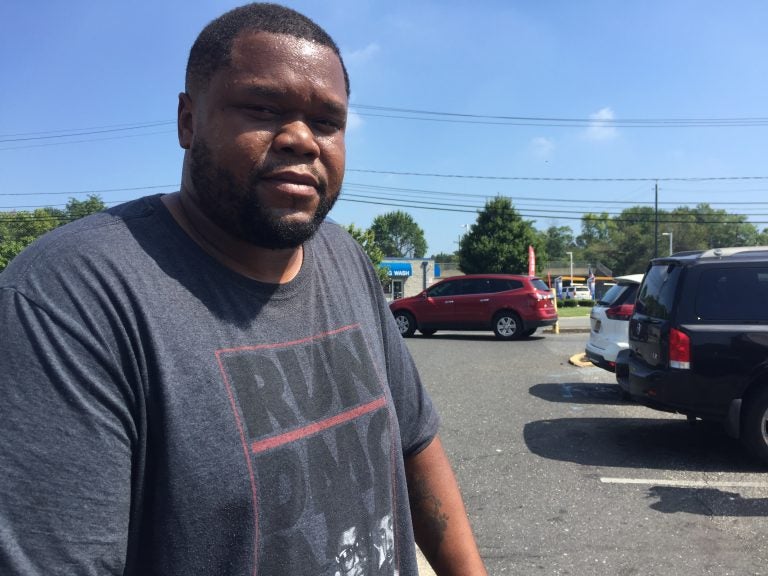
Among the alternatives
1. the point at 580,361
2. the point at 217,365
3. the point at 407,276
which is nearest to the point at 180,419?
the point at 217,365

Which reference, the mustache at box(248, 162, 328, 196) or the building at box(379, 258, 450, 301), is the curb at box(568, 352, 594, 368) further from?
the building at box(379, 258, 450, 301)

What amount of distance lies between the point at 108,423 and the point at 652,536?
389 centimetres

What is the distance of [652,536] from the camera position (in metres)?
3.93

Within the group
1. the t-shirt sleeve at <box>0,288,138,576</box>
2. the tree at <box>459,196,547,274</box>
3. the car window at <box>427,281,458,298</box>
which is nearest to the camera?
the t-shirt sleeve at <box>0,288,138,576</box>

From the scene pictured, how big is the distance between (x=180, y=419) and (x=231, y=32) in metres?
0.73

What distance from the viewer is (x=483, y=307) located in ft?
53.7

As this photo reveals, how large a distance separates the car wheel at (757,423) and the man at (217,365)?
4863mm

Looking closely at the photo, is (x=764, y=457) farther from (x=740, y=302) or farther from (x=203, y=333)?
(x=203, y=333)

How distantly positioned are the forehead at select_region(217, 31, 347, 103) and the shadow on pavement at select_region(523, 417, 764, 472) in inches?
195

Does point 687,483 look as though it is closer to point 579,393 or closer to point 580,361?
point 579,393

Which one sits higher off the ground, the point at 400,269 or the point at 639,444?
the point at 400,269

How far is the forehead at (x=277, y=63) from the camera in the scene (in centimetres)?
118

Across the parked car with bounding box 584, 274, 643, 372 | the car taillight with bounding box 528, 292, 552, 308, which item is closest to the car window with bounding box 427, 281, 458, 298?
the car taillight with bounding box 528, 292, 552, 308

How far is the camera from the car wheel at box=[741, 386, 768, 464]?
5230mm
